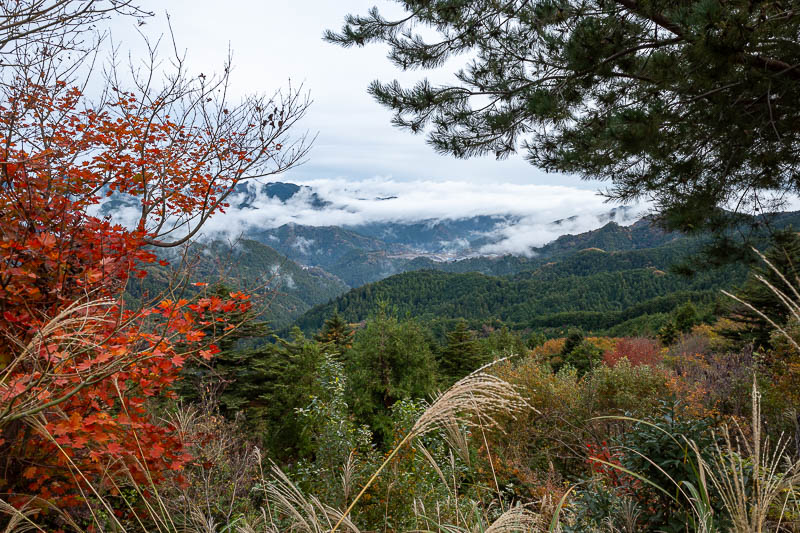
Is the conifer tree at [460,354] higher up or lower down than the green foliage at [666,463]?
lower down

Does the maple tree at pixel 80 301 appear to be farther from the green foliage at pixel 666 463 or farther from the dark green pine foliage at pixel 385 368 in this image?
the dark green pine foliage at pixel 385 368

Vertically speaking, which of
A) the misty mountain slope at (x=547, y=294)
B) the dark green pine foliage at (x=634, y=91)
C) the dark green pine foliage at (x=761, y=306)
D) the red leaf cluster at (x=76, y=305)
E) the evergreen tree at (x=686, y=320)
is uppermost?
the dark green pine foliage at (x=634, y=91)

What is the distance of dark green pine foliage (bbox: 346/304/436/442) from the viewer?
1239 centimetres

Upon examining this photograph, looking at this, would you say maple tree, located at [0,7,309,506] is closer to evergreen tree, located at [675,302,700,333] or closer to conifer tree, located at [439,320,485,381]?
conifer tree, located at [439,320,485,381]

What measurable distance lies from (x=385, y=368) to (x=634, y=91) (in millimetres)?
10373

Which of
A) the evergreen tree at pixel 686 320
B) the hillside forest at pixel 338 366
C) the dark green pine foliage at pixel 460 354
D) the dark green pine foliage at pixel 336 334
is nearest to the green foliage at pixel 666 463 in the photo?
the hillside forest at pixel 338 366

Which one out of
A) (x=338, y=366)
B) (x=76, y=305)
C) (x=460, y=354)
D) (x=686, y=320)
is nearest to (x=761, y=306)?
(x=460, y=354)

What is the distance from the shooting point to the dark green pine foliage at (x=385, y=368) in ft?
40.6

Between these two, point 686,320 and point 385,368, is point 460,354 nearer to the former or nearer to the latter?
point 385,368

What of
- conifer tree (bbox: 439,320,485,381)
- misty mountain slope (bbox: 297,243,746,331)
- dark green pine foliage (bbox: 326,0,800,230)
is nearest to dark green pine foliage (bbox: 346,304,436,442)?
dark green pine foliage (bbox: 326,0,800,230)

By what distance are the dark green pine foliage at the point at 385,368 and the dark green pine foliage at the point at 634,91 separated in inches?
337

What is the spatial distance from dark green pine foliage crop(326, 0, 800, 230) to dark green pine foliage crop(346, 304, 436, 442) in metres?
8.56

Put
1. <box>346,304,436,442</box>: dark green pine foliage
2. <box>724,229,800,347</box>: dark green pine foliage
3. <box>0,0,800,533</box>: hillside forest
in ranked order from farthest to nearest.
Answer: <box>724,229,800,347</box>: dark green pine foliage → <box>346,304,436,442</box>: dark green pine foliage → <box>0,0,800,533</box>: hillside forest

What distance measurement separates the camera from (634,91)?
4684 millimetres
